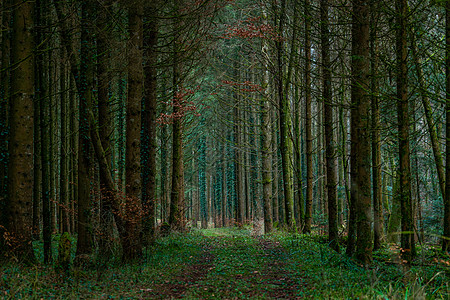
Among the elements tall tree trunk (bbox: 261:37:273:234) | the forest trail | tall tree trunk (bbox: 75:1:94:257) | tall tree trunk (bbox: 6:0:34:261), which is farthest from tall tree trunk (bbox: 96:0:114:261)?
tall tree trunk (bbox: 261:37:273:234)

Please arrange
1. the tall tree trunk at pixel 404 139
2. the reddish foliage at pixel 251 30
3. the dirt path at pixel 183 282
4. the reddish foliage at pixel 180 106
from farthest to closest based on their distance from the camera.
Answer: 1. the reddish foliage at pixel 180 106
2. the reddish foliage at pixel 251 30
3. the tall tree trunk at pixel 404 139
4. the dirt path at pixel 183 282

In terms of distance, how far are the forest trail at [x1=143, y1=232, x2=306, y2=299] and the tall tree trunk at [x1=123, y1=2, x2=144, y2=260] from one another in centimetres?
159

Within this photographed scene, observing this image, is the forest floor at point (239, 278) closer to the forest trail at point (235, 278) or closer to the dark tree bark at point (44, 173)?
the forest trail at point (235, 278)

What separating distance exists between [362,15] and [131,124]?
615 cm

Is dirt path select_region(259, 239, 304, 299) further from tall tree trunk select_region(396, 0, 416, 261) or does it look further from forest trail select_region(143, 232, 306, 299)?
tall tree trunk select_region(396, 0, 416, 261)

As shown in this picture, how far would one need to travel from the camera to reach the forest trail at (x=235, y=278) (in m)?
6.18

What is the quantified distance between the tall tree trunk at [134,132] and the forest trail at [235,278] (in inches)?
62.6

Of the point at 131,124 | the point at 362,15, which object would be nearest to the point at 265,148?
the point at 131,124

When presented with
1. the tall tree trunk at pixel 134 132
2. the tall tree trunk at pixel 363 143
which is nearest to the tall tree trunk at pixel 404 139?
the tall tree trunk at pixel 363 143

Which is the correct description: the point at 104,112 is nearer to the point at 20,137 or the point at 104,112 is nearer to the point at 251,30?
the point at 20,137

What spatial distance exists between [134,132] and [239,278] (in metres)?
4.67

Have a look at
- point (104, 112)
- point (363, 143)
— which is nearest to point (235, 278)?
point (363, 143)

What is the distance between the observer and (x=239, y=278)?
7508 millimetres

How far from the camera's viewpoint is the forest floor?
5.44m
